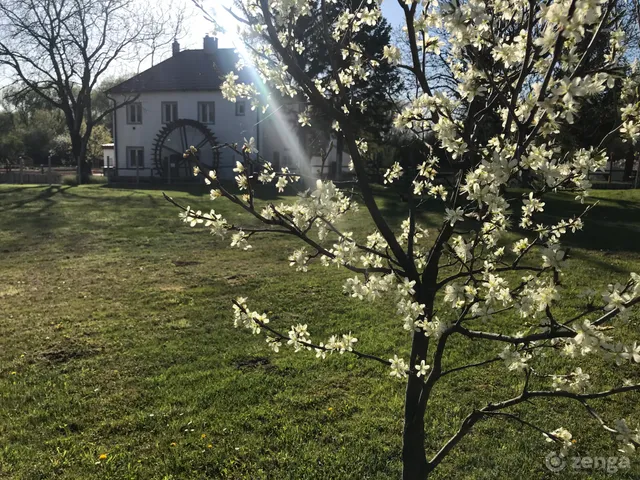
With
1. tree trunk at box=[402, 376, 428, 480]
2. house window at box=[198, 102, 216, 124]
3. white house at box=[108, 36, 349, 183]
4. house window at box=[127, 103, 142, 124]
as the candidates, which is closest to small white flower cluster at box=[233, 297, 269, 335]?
tree trunk at box=[402, 376, 428, 480]

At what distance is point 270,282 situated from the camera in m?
7.57

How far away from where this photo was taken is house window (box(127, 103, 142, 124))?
28219 millimetres

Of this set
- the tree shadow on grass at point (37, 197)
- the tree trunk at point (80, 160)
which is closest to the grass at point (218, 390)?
the tree shadow on grass at point (37, 197)

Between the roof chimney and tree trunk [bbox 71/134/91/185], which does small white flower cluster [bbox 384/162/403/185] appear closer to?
tree trunk [bbox 71/134/91/185]

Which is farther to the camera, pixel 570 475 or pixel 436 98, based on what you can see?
pixel 570 475

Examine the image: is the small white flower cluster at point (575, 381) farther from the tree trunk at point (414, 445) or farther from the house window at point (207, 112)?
the house window at point (207, 112)

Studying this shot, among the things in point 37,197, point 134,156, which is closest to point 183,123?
point 134,156

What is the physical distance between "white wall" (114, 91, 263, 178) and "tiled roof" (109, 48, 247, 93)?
43 cm

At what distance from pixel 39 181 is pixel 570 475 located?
29195 millimetres

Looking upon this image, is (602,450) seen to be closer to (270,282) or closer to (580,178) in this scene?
(580,178)

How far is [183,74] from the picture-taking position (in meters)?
28.4

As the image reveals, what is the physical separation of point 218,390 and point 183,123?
2411cm

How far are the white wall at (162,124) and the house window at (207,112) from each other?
0.17 m

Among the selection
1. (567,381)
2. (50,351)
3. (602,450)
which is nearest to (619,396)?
(602,450)
